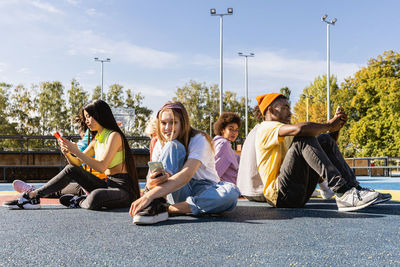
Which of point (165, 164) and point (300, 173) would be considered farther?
point (300, 173)

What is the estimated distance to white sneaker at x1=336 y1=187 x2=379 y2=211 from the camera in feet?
11.3

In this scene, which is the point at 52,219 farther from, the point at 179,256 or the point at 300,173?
the point at 300,173

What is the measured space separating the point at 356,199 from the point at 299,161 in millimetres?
601

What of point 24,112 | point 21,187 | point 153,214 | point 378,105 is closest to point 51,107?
point 24,112

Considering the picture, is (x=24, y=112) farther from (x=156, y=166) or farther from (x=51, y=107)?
(x=156, y=166)

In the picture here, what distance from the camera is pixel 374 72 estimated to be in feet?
93.8

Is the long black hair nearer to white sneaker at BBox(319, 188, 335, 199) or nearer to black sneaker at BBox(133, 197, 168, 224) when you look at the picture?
black sneaker at BBox(133, 197, 168, 224)

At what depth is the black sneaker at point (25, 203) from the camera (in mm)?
4387

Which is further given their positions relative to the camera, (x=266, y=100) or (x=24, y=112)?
(x=24, y=112)

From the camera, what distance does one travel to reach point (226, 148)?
5.00 metres

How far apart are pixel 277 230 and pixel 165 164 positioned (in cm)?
108

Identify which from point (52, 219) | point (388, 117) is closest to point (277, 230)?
point (52, 219)

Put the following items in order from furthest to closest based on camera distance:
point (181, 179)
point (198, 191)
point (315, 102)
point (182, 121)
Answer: point (315, 102) < point (198, 191) < point (182, 121) < point (181, 179)

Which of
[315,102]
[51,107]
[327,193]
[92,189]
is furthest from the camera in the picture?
[315,102]
